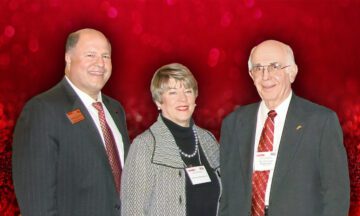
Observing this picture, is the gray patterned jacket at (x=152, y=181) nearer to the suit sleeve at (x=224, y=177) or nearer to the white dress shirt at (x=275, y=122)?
the suit sleeve at (x=224, y=177)

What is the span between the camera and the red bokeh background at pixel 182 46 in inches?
164

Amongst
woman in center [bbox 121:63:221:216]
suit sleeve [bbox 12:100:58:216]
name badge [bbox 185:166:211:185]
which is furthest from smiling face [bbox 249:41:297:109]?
suit sleeve [bbox 12:100:58:216]

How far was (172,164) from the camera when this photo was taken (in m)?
2.40

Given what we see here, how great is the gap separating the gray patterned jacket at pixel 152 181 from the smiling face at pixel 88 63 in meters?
0.45

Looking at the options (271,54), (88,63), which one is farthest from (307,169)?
(88,63)

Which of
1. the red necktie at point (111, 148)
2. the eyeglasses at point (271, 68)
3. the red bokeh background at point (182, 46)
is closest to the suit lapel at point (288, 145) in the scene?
the eyeglasses at point (271, 68)

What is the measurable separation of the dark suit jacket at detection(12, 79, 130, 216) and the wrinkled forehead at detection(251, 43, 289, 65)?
98 centimetres

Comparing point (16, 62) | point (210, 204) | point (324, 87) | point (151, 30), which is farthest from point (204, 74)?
point (210, 204)

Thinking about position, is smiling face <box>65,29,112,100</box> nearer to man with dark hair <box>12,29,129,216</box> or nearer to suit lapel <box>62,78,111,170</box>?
man with dark hair <box>12,29,129,216</box>

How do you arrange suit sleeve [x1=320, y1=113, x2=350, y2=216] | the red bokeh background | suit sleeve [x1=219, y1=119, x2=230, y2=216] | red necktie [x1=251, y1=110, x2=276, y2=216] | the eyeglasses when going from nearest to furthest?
suit sleeve [x1=320, y1=113, x2=350, y2=216], red necktie [x1=251, y1=110, x2=276, y2=216], the eyeglasses, suit sleeve [x1=219, y1=119, x2=230, y2=216], the red bokeh background

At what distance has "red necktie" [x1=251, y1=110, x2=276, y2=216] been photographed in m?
2.33

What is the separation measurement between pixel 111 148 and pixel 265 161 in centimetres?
85

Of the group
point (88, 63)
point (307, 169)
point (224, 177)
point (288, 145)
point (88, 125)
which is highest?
point (88, 63)

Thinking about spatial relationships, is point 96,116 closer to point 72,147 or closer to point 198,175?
point 72,147
